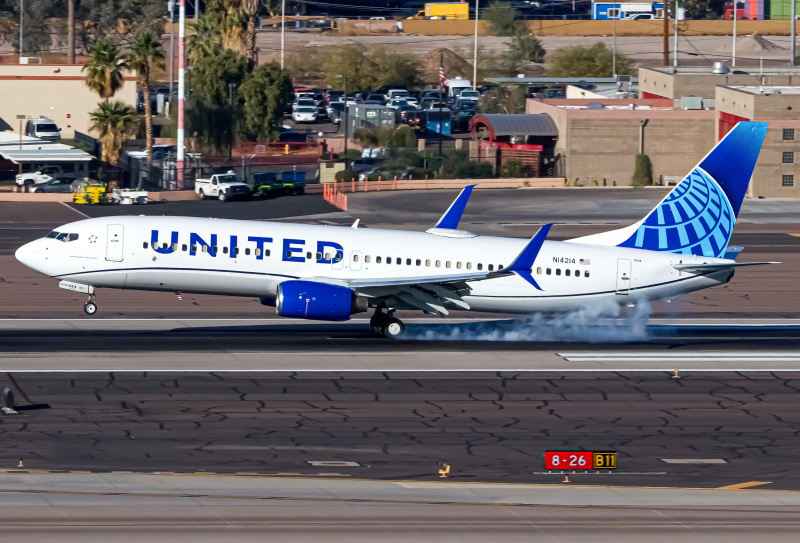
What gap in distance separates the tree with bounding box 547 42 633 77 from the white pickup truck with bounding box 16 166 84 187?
3519 inches

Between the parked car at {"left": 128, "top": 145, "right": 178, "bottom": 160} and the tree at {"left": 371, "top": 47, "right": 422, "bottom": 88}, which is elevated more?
the tree at {"left": 371, "top": 47, "right": 422, "bottom": 88}

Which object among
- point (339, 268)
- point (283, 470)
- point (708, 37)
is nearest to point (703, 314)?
point (339, 268)

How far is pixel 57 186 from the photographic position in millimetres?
86812

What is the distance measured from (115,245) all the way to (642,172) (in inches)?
2476

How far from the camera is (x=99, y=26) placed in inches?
7239

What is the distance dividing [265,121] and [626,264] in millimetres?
75686

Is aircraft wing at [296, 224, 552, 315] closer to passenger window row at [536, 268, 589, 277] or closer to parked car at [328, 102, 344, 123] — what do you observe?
passenger window row at [536, 268, 589, 277]

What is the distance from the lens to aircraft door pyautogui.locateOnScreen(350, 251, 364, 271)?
38.6 m

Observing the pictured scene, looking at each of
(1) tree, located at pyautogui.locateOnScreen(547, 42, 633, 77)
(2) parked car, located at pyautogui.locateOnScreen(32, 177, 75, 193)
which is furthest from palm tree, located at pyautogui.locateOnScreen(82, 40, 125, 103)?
(1) tree, located at pyautogui.locateOnScreen(547, 42, 633, 77)

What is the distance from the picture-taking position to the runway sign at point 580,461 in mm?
26156

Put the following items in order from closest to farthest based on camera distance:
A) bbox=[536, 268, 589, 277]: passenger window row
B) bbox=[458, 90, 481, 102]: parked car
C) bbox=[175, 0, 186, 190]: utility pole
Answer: bbox=[536, 268, 589, 277]: passenger window row < bbox=[175, 0, 186, 190]: utility pole < bbox=[458, 90, 481, 102]: parked car

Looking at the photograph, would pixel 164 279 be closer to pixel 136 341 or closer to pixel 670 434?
pixel 136 341

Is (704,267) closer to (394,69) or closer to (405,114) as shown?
(405,114)

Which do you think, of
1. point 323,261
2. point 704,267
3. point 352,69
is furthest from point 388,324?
point 352,69
